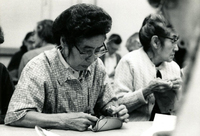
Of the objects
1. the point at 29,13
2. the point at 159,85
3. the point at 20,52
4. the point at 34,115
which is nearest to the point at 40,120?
the point at 34,115

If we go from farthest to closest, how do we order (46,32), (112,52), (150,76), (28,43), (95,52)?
1. (112,52)
2. (28,43)
3. (46,32)
4. (150,76)
5. (95,52)

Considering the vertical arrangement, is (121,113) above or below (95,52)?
below

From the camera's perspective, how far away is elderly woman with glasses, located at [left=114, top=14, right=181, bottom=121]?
192 centimetres

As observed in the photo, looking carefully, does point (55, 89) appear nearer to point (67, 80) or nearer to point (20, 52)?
point (67, 80)

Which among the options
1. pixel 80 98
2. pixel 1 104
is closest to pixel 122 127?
pixel 80 98

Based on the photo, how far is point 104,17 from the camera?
1468 millimetres

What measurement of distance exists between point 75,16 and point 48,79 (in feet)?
1.19

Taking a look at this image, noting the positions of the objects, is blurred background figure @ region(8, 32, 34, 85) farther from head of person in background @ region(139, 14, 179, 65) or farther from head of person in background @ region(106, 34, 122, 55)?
head of person in background @ region(139, 14, 179, 65)

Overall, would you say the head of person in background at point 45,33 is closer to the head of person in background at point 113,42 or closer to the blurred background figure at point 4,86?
the blurred background figure at point 4,86

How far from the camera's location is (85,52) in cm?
151

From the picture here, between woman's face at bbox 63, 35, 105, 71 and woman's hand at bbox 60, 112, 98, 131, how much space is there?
0.32 m

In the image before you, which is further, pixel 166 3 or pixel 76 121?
pixel 76 121

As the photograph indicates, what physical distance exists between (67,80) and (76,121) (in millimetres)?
274

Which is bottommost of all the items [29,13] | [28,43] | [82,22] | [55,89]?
[55,89]
